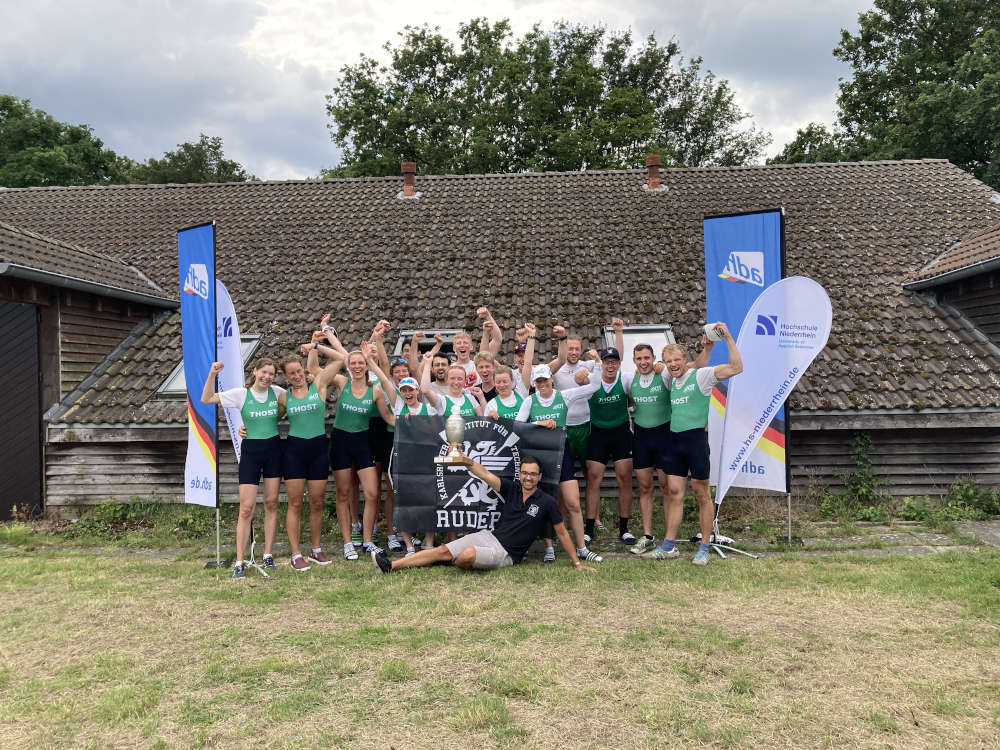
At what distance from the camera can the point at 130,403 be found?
9.09 meters

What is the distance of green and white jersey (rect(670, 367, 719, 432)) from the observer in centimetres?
613

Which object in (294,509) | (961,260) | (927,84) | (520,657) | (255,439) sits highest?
(927,84)

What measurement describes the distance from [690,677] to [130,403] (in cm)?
852

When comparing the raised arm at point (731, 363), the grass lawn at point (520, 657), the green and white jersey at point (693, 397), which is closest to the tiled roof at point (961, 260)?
the grass lawn at point (520, 657)

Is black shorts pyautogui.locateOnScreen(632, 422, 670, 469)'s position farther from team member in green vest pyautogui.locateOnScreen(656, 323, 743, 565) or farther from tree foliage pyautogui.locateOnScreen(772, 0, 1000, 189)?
tree foliage pyautogui.locateOnScreen(772, 0, 1000, 189)

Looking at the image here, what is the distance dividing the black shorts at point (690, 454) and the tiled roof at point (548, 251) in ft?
9.23

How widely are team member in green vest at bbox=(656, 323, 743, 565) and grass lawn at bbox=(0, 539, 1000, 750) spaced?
2.09 feet

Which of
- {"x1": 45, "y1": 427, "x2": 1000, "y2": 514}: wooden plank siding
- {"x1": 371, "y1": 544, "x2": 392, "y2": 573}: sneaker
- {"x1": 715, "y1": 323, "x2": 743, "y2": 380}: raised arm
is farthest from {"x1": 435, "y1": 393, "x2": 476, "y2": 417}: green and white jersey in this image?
{"x1": 45, "y1": 427, "x2": 1000, "y2": 514}: wooden plank siding

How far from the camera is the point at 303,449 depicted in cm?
633

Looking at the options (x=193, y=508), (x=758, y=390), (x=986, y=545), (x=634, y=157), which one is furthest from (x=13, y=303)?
(x=634, y=157)

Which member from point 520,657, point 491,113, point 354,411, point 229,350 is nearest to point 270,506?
point 354,411

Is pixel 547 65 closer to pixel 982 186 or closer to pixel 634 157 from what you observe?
pixel 634 157

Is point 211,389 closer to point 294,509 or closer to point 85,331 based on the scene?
point 294,509

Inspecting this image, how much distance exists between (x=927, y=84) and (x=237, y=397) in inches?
931
